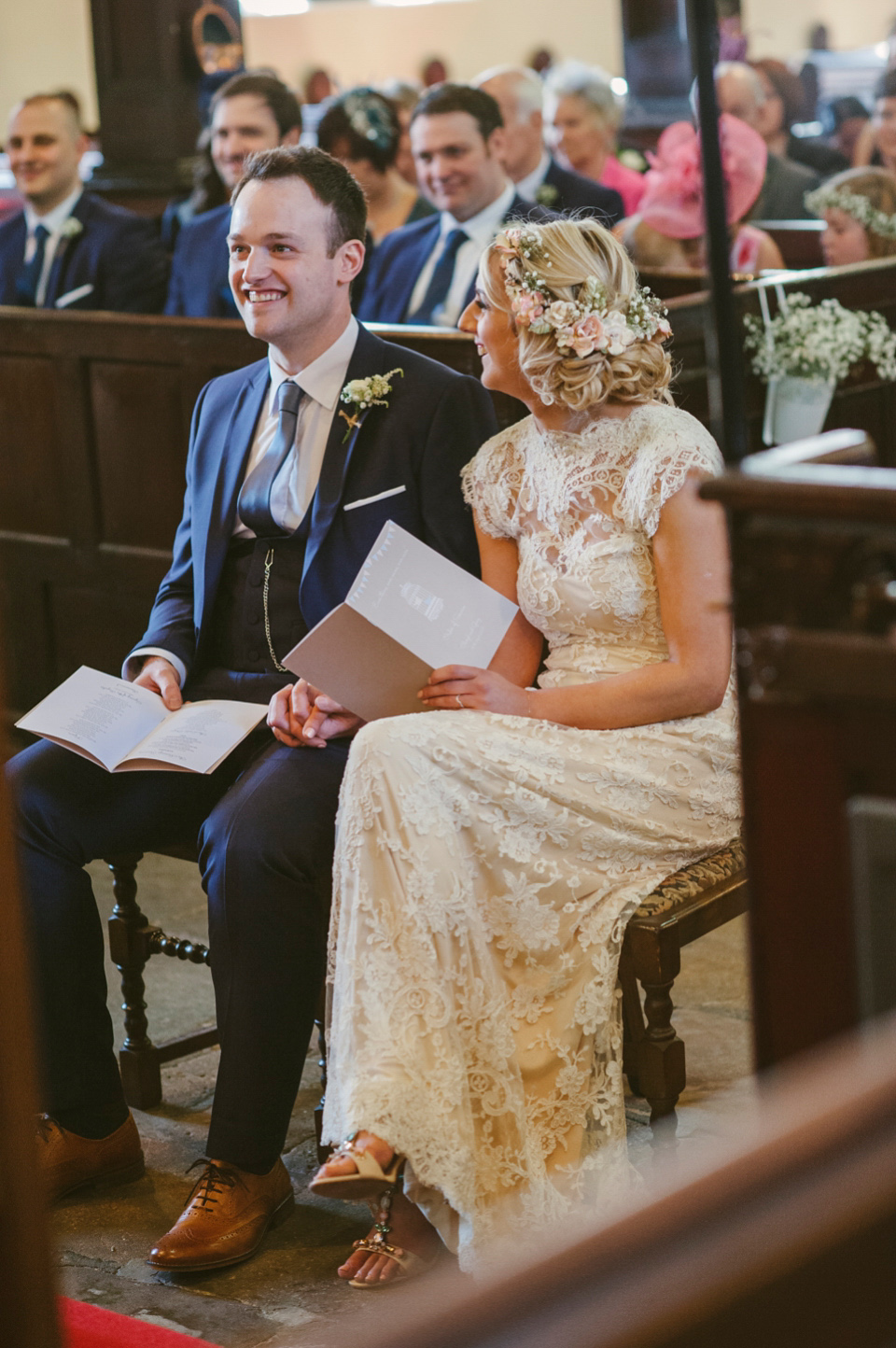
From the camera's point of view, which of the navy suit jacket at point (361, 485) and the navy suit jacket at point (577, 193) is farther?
the navy suit jacket at point (577, 193)

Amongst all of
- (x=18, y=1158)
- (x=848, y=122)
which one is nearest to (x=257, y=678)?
(x=18, y=1158)

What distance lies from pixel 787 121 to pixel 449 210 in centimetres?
362

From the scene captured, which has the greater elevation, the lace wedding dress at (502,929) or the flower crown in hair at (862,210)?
the flower crown in hair at (862,210)

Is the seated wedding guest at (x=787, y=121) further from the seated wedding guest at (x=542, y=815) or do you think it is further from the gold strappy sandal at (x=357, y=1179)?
the gold strappy sandal at (x=357, y=1179)

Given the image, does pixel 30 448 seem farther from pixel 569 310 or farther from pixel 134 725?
pixel 569 310

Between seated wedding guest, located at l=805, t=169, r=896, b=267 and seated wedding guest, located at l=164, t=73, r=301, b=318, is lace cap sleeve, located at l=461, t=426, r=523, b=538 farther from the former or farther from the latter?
seated wedding guest, located at l=805, t=169, r=896, b=267

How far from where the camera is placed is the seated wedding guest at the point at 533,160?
4.86 metres

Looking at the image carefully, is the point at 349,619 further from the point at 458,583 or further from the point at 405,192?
the point at 405,192

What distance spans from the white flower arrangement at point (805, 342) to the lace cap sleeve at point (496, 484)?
6.14ft

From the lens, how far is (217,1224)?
2.26 metres

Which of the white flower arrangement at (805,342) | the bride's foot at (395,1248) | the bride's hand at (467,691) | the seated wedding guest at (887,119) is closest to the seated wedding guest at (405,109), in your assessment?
the seated wedding guest at (887,119)

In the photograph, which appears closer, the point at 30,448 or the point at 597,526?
the point at 597,526

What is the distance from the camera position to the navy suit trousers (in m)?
2.24

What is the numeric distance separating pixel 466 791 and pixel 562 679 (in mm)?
366
